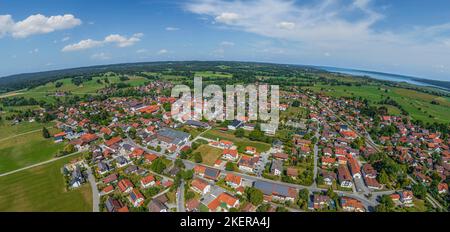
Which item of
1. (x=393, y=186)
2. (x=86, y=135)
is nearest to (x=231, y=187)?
(x=393, y=186)

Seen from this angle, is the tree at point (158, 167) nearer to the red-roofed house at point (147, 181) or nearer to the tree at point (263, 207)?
the red-roofed house at point (147, 181)

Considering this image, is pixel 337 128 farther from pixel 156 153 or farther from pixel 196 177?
pixel 156 153

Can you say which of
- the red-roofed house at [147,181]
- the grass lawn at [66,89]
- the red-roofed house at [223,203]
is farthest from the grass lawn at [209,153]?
the grass lawn at [66,89]

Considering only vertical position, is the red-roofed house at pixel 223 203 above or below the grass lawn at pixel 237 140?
below

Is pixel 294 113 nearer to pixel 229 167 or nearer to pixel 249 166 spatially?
pixel 249 166

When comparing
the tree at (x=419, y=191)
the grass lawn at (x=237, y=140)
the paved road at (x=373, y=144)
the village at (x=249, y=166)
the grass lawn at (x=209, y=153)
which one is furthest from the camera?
the grass lawn at (x=237, y=140)

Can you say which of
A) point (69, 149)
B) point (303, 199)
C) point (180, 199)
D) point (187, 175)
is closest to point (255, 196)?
point (303, 199)
